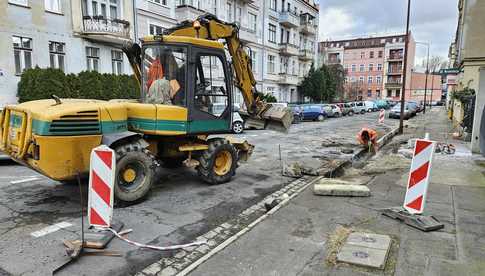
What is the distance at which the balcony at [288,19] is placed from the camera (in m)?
39.3

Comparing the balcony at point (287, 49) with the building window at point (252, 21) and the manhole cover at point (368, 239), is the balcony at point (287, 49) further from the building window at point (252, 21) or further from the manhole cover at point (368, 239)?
the manhole cover at point (368, 239)

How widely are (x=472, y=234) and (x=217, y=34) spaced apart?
6413mm

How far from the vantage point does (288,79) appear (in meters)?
40.5

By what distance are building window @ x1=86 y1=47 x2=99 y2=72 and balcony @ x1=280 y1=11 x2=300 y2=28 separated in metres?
25.7

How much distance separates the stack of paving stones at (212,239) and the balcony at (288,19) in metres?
35.6

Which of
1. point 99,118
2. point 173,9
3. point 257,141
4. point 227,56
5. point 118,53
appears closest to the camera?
point 99,118

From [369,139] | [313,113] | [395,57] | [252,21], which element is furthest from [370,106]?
[369,139]

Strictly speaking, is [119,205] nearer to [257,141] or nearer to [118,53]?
[257,141]

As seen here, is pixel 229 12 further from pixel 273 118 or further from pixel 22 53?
pixel 273 118

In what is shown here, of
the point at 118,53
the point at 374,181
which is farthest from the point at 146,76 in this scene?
the point at 118,53

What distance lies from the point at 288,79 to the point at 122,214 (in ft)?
120

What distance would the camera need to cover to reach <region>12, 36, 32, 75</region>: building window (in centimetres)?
1587

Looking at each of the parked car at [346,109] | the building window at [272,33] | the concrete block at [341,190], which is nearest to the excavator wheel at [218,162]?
the concrete block at [341,190]

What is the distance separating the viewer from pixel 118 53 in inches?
810
